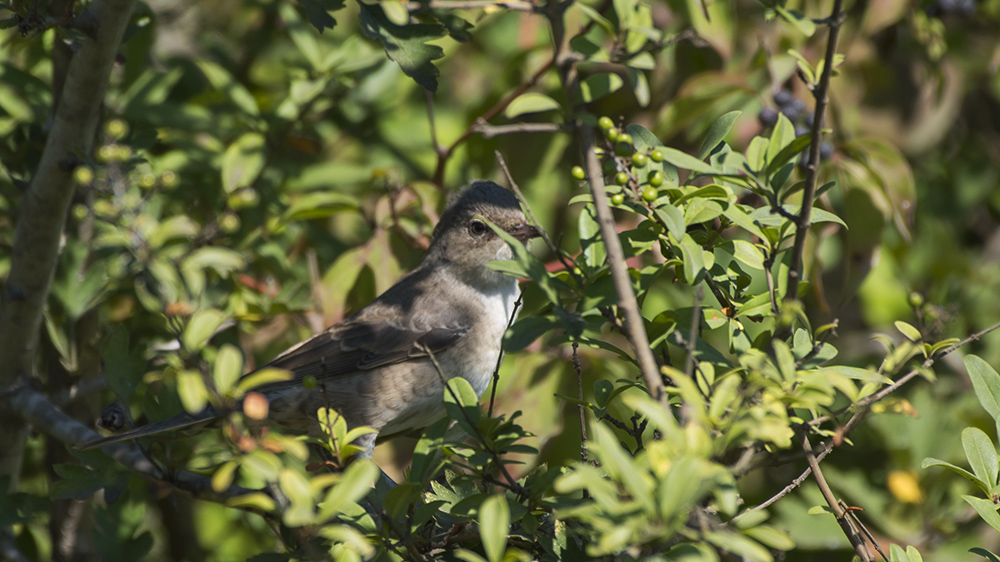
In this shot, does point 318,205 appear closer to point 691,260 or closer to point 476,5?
point 476,5

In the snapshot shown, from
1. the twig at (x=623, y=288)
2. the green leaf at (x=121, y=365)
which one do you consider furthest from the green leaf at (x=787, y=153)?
the green leaf at (x=121, y=365)

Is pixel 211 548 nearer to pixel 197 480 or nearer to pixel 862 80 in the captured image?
pixel 197 480

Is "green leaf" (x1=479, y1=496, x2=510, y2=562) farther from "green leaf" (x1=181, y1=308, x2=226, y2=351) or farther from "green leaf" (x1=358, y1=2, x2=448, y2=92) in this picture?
"green leaf" (x1=358, y1=2, x2=448, y2=92)

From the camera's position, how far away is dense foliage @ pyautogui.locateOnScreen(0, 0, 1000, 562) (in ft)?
5.56

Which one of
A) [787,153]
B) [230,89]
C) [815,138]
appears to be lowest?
[230,89]

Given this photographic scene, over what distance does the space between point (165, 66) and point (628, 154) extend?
3.74m

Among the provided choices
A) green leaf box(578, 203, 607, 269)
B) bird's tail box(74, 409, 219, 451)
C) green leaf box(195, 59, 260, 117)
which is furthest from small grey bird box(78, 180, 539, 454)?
green leaf box(578, 203, 607, 269)

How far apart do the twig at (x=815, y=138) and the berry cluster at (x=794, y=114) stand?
181 centimetres

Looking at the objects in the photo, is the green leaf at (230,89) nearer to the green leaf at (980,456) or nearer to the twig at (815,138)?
the twig at (815,138)

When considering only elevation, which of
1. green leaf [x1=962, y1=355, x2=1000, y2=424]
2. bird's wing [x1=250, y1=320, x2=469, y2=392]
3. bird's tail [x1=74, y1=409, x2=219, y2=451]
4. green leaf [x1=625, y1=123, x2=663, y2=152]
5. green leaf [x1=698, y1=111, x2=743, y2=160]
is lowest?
bird's wing [x1=250, y1=320, x2=469, y2=392]

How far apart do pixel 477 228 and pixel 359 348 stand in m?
0.87

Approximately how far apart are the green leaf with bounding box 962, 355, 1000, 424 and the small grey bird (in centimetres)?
194

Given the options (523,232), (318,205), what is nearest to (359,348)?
(318,205)

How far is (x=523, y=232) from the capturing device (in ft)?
12.3
